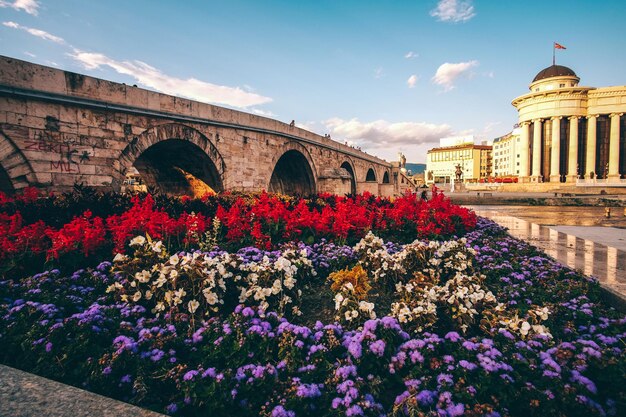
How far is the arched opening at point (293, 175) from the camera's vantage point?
18.1 metres

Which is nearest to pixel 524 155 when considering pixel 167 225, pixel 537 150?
pixel 537 150

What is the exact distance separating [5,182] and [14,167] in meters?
0.84

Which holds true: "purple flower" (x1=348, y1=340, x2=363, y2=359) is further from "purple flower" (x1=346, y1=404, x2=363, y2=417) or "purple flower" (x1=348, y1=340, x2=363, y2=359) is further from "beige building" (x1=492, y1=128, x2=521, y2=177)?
"beige building" (x1=492, y1=128, x2=521, y2=177)

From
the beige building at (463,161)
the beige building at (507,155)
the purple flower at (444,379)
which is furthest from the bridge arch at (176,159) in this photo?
the beige building at (463,161)

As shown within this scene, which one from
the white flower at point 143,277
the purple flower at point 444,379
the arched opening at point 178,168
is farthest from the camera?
the arched opening at point 178,168

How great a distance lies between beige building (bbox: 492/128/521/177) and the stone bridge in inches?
3587

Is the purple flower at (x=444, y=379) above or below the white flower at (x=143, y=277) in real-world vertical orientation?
below

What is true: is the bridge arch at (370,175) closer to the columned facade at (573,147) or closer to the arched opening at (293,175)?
the arched opening at (293,175)

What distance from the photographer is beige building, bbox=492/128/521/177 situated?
8888 cm

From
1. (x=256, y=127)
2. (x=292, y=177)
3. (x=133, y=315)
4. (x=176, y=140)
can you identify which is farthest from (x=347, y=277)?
(x=292, y=177)

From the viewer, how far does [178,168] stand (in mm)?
13203

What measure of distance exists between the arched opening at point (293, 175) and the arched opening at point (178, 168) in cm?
561

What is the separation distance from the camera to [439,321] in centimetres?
271

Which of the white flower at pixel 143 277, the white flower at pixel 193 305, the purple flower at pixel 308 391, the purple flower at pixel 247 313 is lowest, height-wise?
the purple flower at pixel 308 391
